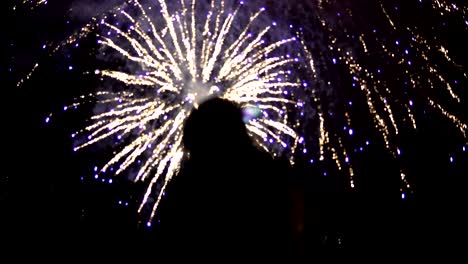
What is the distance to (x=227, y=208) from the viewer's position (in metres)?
3.36

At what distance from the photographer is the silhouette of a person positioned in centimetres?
332

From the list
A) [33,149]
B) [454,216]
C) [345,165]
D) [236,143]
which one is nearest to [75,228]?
[33,149]

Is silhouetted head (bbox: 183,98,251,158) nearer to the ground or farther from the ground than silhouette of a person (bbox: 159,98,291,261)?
farther from the ground

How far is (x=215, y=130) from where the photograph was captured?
13.0 feet

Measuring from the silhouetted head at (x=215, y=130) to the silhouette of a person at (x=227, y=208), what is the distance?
0.06 ft

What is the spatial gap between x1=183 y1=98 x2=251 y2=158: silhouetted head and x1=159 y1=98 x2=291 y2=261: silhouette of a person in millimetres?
19

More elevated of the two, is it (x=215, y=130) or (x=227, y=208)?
(x=215, y=130)

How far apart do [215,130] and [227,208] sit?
2.81ft

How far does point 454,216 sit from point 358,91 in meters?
5.30

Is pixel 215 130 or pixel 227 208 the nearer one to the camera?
pixel 227 208

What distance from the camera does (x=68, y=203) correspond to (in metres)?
16.0

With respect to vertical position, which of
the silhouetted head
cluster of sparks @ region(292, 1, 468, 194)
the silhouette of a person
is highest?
cluster of sparks @ region(292, 1, 468, 194)

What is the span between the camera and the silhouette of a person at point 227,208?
3.32 metres

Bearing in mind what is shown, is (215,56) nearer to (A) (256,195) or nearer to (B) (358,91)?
(A) (256,195)
